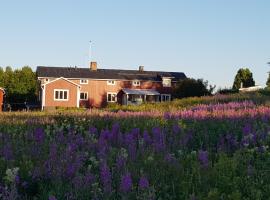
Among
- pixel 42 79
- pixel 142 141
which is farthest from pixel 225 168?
pixel 42 79

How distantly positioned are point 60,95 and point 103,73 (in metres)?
11.4

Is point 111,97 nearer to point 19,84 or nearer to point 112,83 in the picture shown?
point 112,83

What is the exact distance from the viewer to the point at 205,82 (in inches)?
2699

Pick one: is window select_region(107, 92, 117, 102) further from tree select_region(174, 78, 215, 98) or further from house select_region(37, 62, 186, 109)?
tree select_region(174, 78, 215, 98)

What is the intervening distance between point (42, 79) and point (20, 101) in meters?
13.4

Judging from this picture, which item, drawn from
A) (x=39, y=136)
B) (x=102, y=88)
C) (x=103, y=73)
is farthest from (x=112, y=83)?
Result: (x=39, y=136)

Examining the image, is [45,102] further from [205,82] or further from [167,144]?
[167,144]

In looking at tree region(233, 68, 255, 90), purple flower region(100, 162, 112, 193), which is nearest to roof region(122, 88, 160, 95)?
tree region(233, 68, 255, 90)

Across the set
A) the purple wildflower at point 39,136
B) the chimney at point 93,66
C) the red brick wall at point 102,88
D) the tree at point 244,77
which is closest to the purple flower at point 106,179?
the purple wildflower at point 39,136

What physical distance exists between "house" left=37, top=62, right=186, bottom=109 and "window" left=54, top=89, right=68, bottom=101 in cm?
263

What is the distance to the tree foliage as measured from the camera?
298 feet

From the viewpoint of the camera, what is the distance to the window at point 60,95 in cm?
7275

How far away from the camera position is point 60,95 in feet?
240

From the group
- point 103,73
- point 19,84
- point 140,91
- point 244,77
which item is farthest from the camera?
point 19,84
